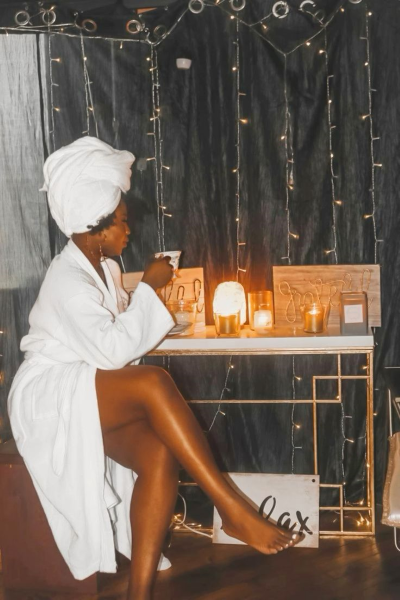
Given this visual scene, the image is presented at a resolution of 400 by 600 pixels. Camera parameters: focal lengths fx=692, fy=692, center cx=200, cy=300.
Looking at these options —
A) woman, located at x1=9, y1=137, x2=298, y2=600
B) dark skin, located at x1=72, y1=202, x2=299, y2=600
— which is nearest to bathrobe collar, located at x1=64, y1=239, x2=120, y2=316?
woman, located at x1=9, y1=137, x2=298, y2=600

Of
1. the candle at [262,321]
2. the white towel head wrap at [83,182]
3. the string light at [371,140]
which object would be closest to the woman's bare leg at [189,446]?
the white towel head wrap at [83,182]

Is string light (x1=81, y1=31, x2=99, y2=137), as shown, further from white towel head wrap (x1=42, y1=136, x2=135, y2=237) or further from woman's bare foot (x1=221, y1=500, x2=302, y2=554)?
woman's bare foot (x1=221, y1=500, x2=302, y2=554)

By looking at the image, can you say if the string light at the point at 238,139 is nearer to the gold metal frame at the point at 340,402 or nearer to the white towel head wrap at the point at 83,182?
the gold metal frame at the point at 340,402

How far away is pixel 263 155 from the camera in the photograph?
9.41ft

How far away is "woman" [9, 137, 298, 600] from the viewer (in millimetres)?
1933

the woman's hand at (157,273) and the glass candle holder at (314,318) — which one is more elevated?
the woman's hand at (157,273)

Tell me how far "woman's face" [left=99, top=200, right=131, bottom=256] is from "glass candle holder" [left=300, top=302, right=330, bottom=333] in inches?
31.7

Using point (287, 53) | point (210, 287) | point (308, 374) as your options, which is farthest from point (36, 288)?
point (287, 53)

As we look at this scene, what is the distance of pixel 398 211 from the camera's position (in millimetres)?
2801

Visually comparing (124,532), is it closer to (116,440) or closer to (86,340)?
(116,440)

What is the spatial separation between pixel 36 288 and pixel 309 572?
150 cm

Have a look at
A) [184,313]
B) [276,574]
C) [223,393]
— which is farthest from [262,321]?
[276,574]

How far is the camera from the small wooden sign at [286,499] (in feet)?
8.45

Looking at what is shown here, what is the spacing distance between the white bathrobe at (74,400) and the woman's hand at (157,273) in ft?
0.21
